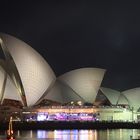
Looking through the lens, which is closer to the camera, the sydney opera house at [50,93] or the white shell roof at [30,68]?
the white shell roof at [30,68]

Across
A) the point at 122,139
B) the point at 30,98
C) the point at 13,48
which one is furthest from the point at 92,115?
the point at 122,139

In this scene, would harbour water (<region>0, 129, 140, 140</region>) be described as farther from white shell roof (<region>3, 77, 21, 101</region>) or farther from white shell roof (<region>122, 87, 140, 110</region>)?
white shell roof (<region>122, 87, 140, 110</region>)

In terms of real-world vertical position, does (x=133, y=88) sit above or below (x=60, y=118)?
above

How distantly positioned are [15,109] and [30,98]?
43.2ft

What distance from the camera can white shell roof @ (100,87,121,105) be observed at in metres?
111

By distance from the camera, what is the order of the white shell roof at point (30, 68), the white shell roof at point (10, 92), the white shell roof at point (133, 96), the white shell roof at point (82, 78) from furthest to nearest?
the white shell roof at point (133, 96) < the white shell roof at point (82, 78) < the white shell roof at point (10, 92) < the white shell roof at point (30, 68)

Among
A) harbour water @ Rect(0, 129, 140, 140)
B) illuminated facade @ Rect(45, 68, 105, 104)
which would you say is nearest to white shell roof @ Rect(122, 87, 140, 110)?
illuminated facade @ Rect(45, 68, 105, 104)

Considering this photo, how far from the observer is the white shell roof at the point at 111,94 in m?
111

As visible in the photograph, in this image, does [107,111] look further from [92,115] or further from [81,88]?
[81,88]

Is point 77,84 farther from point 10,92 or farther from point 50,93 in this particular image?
point 10,92

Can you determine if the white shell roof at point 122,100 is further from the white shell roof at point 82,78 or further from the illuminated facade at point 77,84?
the white shell roof at point 82,78

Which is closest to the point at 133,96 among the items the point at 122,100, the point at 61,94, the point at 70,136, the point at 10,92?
the point at 122,100

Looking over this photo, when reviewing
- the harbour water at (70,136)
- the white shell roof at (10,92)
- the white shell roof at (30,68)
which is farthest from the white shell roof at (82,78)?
the harbour water at (70,136)

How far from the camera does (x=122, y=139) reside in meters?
59.9
